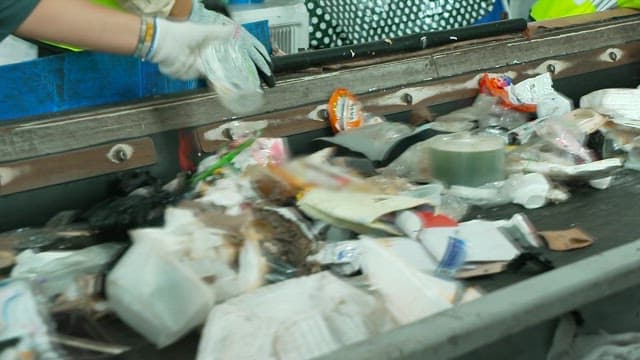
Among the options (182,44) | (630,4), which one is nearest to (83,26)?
(182,44)

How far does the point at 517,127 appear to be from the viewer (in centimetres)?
167

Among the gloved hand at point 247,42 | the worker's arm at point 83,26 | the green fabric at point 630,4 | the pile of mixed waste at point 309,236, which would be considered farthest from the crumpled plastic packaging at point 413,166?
the green fabric at point 630,4

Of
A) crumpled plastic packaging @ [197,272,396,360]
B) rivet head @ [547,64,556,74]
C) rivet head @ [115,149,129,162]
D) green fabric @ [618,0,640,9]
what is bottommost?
crumpled plastic packaging @ [197,272,396,360]

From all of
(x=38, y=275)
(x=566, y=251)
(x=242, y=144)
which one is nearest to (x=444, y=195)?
(x=566, y=251)

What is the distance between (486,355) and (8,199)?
2.80 ft

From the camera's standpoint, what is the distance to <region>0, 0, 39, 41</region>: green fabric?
1.14 meters

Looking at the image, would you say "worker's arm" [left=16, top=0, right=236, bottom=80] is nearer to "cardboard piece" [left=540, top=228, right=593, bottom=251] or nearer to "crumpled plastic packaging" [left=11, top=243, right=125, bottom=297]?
"crumpled plastic packaging" [left=11, top=243, right=125, bottom=297]

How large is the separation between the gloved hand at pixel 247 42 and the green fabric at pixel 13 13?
1.32 feet

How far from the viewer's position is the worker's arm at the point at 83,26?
1.22m

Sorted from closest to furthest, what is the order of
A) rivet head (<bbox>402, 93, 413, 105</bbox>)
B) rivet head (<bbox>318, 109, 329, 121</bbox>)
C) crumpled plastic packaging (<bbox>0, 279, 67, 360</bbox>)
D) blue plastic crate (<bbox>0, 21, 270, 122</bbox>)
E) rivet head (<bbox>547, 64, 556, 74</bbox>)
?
crumpled plastic packaging (<bbox>0, 279, 67, 360</bbox>) → blue plastic crate (<bbox>0, 21, 270, 122</bbox>) → rivet head (<bbox>318, 109, 329, 121</bbox>) → rivet head (<bbox>402, 93, 413, 105</bbox>) → rivet head (<bbox>547, 64, 556, 74</bbox>)

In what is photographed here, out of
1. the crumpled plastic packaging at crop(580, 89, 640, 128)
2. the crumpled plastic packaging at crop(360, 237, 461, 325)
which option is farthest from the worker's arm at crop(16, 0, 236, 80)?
the crumpled plastic packaging at crop(580, 89, 640, 128)

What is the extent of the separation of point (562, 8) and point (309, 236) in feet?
5.75

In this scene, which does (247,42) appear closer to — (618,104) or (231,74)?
(231,74)

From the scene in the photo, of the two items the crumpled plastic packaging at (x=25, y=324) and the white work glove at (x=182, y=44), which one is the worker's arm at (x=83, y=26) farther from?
the crumpled plastic packaging at (x=25, y=324)
